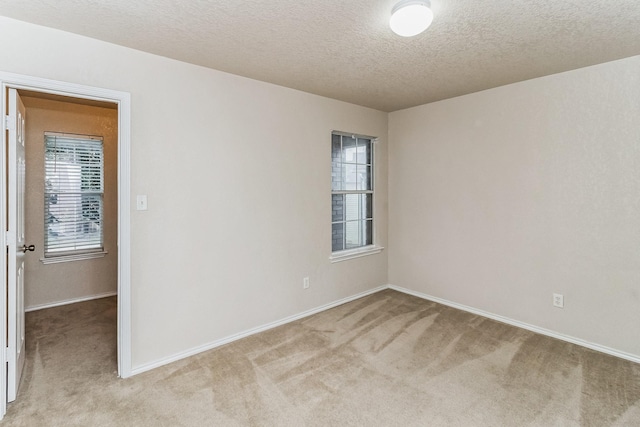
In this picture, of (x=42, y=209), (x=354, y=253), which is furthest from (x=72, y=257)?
(x=354, y=253)

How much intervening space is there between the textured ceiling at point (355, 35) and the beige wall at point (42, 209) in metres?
2.38

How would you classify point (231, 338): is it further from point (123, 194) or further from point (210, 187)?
point (123, 194)

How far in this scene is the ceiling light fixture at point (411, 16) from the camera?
1773 mm

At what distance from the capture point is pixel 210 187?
2918 mm

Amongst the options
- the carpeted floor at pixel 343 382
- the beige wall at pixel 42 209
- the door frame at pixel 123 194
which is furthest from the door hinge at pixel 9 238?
the beige wall at pixel 42 209

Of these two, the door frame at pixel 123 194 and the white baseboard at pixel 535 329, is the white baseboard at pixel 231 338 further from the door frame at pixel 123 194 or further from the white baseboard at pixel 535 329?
the white baseboard at pixel 535 329

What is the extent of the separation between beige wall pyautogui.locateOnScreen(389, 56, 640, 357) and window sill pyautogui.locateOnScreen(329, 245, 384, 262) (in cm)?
44

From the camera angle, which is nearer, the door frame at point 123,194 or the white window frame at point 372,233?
the door frame at point 123,194

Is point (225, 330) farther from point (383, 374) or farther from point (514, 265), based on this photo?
point (514, 265)

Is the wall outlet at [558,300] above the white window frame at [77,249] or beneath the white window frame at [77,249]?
beneath

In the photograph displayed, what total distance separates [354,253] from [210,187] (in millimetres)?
2039

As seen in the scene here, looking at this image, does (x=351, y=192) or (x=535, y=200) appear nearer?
(x=535, y=200)

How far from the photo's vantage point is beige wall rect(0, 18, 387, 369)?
2457mm

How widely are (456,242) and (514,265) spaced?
2.15ft
